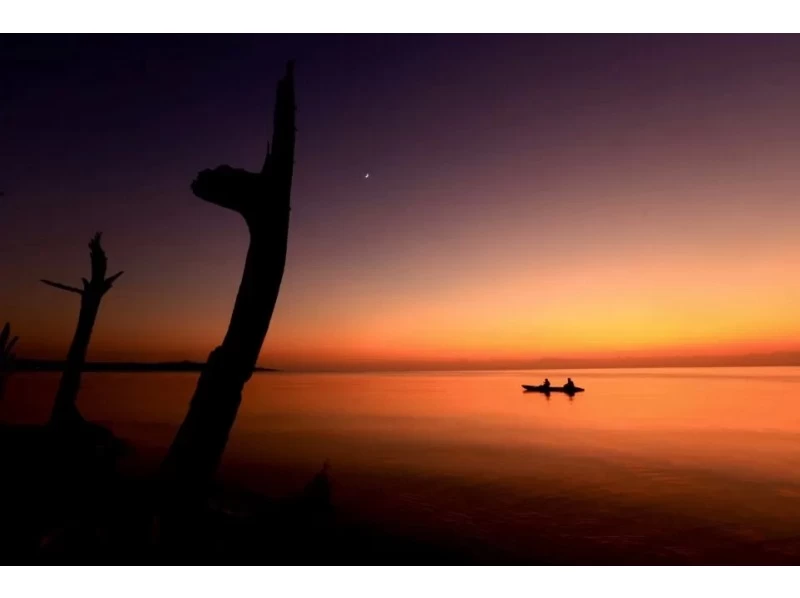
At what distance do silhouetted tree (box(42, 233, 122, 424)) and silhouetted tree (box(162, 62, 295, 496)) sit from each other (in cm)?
776

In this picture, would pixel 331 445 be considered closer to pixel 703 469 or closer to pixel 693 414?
pixel 703 469

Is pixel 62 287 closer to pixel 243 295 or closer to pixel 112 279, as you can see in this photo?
pixel 112 279

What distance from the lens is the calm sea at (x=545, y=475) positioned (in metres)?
9.56

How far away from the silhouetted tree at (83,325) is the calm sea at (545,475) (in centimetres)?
377

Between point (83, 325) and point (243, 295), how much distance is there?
28.2ft

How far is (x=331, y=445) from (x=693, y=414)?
25.8 metres

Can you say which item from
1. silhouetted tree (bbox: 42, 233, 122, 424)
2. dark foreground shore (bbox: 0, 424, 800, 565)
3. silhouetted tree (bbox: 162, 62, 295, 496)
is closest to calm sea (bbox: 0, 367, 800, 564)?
dark foreground shore (bbox: 0, 424, 800, 565)

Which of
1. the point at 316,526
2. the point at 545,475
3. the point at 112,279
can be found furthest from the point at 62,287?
the point at 545,475

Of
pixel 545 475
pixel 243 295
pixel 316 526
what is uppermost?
pixel 243 295

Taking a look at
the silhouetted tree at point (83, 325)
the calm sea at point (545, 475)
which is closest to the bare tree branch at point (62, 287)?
the silhouetted tree at point (83, 325)

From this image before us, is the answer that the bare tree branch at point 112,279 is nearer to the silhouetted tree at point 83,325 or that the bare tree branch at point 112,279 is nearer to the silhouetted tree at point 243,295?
the silhouetted tree at point 83,325

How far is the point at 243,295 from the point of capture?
5.43 m

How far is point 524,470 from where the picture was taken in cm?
1647

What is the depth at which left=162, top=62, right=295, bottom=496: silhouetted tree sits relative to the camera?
5.42 meters
